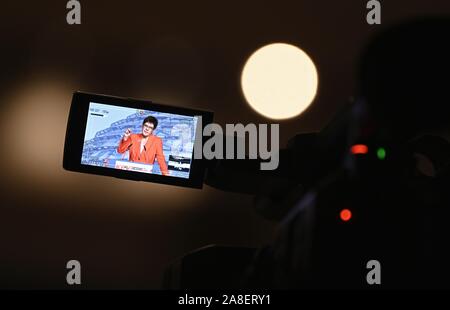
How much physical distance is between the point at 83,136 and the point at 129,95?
59 centimetres

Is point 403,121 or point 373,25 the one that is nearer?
point 403,121

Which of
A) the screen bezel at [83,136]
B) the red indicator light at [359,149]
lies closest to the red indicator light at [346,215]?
the red indicator light at [359,149]

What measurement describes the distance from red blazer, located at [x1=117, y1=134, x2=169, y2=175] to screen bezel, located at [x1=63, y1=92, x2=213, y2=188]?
0.02 meters

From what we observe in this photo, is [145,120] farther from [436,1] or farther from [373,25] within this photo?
[436,1]

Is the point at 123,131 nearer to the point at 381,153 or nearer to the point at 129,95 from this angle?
the point at 381,153

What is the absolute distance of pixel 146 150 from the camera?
2.63ft

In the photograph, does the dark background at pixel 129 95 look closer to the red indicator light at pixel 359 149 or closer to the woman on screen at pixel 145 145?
the woman on screen at pixel 145 145

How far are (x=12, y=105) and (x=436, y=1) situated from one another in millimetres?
1104

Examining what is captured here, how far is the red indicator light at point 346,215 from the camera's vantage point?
453mm

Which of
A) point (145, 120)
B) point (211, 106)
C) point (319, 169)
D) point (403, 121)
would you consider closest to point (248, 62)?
point (211, 106)

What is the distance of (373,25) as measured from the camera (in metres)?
1.43

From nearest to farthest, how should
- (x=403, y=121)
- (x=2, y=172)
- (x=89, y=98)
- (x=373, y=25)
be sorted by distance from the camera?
(x=403, y=121) < (x=89, y=98) < (x=2, y=172) < (x=373, y=25)

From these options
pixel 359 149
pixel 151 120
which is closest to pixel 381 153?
pixel 359 149
